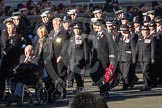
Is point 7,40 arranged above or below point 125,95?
above

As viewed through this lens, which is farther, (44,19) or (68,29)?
(44,19)

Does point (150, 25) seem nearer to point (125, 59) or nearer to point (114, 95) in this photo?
point (125, 59)

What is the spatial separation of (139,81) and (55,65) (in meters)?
4.10

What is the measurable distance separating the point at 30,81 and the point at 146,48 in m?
4.13

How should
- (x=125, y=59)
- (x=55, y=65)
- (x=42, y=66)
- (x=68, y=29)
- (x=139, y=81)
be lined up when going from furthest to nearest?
(x=139, y=81), (x=125, y=59), (x=68, y=29), (x=55, y=65), (x=42, y=66)

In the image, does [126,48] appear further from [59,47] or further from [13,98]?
[13,98]

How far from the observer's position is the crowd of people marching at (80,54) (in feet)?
41.4

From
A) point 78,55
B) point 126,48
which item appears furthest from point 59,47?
point 126,48

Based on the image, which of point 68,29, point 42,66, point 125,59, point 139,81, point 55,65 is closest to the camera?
point 42,66

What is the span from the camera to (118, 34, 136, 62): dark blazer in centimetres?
1522

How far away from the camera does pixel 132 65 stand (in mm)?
15414

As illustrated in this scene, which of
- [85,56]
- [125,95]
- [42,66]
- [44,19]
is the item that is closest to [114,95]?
[125,95]

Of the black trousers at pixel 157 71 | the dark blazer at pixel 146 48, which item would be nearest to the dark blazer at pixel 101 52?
the dark blazer at pixel 146 48

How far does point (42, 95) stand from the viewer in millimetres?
12125
